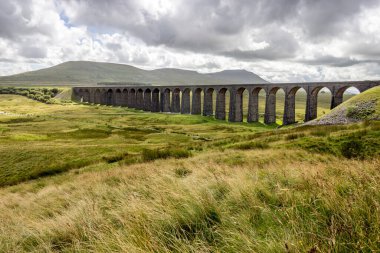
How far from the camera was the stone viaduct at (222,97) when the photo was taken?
6869 centimetres

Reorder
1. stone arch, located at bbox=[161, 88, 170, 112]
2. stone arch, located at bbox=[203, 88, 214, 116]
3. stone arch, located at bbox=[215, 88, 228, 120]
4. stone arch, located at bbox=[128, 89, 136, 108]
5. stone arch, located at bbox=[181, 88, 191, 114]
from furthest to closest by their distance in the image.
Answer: stone arch, located at bbox=[128, 89, 136, 108] → stone arch, located at bbox=[161, 88, 170, 112] → stone arch, located at bbox=[181, 88, 191, 114] → stone arch, located at bbox=[203, 88, 214, 116] → stone arch, located at bbox=[215, 88, 228, 120]

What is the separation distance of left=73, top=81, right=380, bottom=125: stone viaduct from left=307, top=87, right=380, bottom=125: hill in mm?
27922

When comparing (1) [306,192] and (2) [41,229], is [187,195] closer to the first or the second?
(1) [306,192]

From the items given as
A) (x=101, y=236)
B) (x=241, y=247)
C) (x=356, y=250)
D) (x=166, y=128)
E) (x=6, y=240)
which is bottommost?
(x=166, y=128)

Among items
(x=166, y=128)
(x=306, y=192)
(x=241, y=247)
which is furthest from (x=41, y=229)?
(x=166, y=128)

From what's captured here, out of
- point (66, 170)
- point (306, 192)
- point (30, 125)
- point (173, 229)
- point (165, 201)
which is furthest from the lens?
point (30, 125)

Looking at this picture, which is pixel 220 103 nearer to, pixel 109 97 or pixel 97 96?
pixel 109 97

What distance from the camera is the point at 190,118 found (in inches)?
3319

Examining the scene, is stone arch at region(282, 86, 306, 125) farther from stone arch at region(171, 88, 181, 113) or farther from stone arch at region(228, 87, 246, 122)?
stone arch at region(171, 88, 181, 113)

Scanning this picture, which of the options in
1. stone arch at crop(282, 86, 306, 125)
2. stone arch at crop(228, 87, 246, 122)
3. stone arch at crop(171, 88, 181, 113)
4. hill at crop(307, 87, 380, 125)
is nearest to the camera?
hill at crop(307, 87, 380, 125)

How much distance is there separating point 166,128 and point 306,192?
65.8m

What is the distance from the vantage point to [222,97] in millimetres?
90438

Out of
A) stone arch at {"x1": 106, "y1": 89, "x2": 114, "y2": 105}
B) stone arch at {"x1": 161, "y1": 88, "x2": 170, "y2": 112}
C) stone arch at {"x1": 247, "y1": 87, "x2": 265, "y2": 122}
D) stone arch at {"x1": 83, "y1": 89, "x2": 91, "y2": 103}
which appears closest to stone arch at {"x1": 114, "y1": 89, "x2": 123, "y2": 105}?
stone arch at {"x1": 106, "y1": 89, "x2": 114, "y2": 105}

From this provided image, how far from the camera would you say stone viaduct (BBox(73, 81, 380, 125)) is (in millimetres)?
68688
